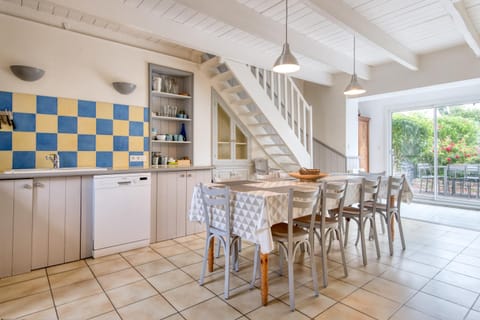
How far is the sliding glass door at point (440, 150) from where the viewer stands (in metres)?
5.59

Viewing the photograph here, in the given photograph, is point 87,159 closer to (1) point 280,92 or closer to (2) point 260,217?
(2) point 260,217

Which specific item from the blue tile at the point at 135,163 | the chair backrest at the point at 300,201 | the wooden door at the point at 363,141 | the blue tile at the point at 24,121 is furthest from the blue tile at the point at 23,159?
the wooden door at the point at 363,141

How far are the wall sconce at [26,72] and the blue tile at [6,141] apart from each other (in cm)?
61

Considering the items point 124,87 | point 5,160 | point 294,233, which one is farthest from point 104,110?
point 294,233

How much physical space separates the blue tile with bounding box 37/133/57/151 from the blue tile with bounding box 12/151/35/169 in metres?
0.11

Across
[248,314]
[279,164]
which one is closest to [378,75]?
[279,164]

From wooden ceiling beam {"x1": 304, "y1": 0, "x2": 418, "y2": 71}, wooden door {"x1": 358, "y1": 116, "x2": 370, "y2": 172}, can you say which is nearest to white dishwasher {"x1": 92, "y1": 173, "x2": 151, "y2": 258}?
wooden ceiling beam {"x1": 304, "y1": 0, "x2": 418, "y2": 71}

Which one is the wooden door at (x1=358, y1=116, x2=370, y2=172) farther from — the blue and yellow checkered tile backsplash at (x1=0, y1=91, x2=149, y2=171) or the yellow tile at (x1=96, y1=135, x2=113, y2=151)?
the yellow tile at (x1=96, y1=135, x2=113, y2=151)

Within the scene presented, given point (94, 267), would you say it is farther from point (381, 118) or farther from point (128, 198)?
point (381, 118)

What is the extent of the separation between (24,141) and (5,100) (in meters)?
0.45

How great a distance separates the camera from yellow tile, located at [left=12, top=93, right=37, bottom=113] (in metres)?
2.92

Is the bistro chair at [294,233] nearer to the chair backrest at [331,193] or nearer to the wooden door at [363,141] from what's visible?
the chair backrest at [331,193]

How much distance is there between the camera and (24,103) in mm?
2973

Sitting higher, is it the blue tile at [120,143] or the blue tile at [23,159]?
the blue tile at [120,143]
